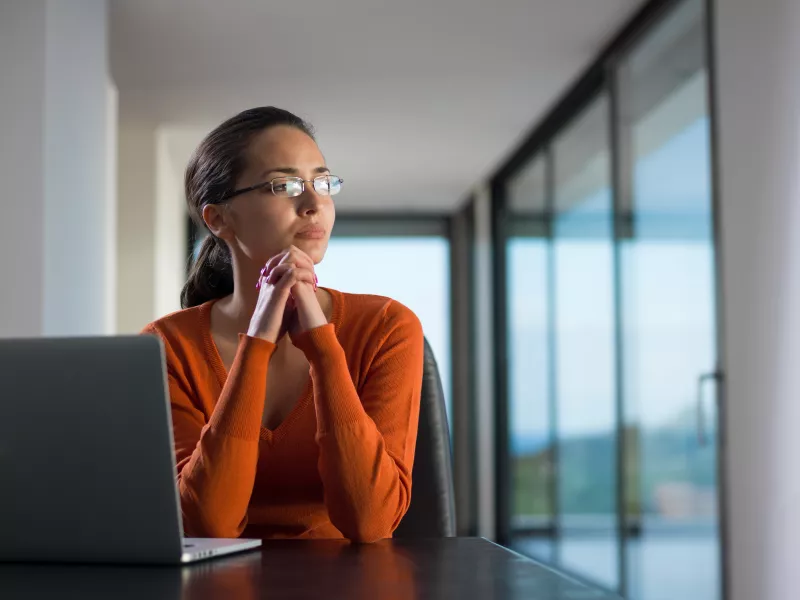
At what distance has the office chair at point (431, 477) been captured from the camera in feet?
5.08

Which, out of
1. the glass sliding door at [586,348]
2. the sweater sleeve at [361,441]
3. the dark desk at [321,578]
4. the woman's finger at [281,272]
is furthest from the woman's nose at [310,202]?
the glass sliding door at [586,348]

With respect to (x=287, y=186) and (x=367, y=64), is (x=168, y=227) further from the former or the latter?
(x=287, y=186)

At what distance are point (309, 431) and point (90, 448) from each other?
2.04 ft

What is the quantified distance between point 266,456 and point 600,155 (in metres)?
3.41

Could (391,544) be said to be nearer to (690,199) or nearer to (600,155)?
(690,199)

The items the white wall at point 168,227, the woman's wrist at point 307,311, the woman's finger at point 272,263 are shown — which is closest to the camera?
the woman's wrist at point 307,311

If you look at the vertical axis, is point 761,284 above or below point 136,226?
below

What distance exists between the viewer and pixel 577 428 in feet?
16.9

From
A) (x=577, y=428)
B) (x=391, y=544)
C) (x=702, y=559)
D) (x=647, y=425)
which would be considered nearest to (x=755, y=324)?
(x=702, y=559)

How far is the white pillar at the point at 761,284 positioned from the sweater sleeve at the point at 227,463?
163cm

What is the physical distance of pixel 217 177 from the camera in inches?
70.2

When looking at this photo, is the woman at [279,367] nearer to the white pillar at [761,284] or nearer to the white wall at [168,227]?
the white pillar at [761,284]

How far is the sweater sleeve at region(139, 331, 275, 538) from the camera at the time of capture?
1.38 meters

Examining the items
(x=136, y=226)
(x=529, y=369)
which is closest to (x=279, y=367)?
(x=136, y=226)
